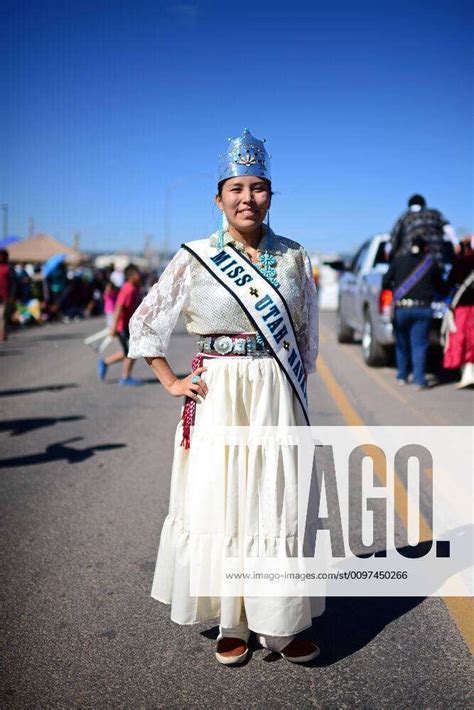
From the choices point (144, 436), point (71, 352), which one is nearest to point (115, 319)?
point (144, 436)

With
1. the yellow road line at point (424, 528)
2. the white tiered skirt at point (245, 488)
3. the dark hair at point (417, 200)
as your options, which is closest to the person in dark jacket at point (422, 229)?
the dark hair at point (417, 200)

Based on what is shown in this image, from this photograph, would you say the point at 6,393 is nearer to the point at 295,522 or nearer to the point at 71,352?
the point at 71,352

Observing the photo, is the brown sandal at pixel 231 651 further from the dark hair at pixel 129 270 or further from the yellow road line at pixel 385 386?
the dark hair at pixel 129 270

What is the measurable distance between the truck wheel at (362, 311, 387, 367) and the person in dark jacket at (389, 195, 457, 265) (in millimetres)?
1155

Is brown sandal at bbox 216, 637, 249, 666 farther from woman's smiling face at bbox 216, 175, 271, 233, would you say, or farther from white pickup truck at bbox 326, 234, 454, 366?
white pickup truck at bbox 326, 234, 454, 366

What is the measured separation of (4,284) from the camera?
1395 centimetres

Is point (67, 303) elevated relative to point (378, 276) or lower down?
lower down

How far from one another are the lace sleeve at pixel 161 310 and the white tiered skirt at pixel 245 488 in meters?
0.24

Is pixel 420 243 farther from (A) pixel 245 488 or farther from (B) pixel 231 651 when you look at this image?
(B) pixel 231 651

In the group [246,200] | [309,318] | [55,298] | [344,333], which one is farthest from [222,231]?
[55,298]

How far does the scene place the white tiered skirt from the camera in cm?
265

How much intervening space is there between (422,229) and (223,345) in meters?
7.91

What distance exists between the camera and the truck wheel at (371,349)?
408 inches

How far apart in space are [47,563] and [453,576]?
2.13m
